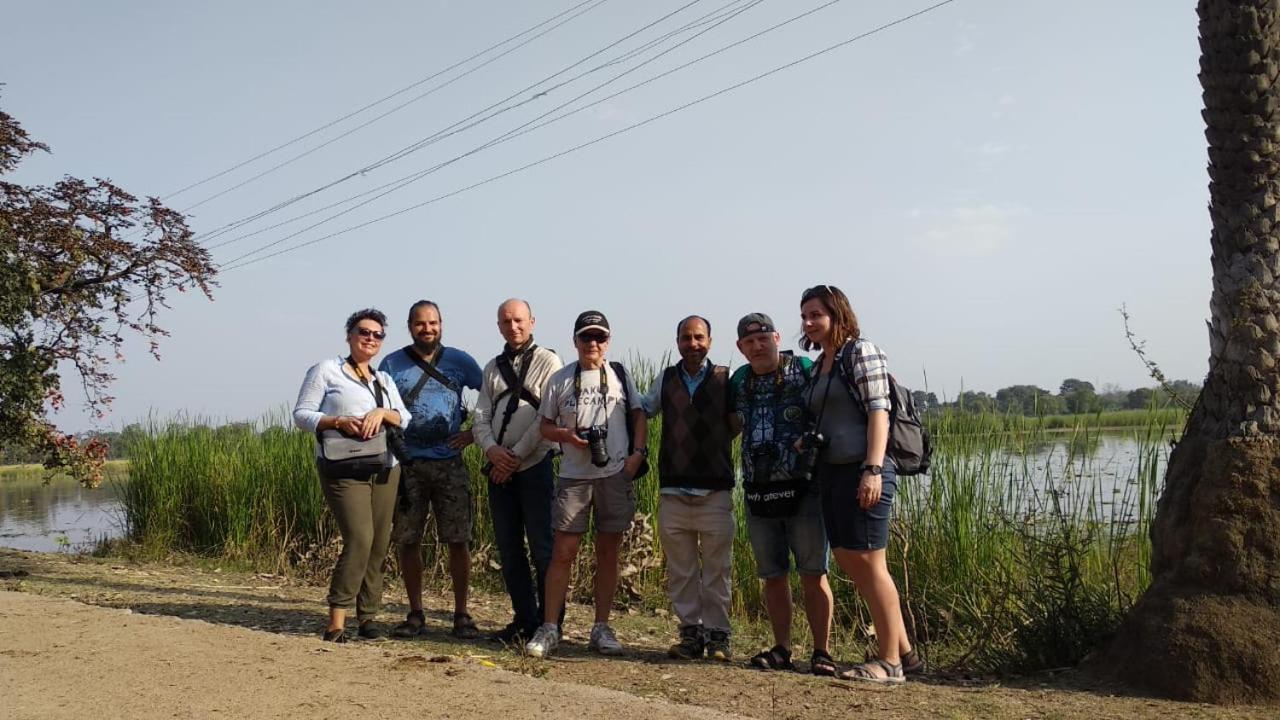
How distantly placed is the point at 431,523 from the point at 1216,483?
6.04 meters

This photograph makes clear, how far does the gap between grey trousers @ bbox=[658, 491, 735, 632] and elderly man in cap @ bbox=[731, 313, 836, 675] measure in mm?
234

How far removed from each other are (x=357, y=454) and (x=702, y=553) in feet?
6.39

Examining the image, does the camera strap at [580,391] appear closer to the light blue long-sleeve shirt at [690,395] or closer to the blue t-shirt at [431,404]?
the light blue long-sleeve shirt at [690,395]

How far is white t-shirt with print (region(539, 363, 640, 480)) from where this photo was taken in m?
5.71

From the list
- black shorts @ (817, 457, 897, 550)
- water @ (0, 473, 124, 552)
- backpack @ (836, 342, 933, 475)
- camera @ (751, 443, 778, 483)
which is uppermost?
backpack @ (836, 342, 933, 475)

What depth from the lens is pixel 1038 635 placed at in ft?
17.4

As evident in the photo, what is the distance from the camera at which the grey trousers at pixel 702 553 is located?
5.62 metres

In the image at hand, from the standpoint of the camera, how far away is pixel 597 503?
18.9 feet

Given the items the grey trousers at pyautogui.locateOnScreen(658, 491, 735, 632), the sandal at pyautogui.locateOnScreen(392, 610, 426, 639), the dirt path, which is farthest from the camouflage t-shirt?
the sandal at pyautogui.locateOnScreen(392, 610, 426, 639)

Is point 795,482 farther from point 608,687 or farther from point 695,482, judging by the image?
point 608,687

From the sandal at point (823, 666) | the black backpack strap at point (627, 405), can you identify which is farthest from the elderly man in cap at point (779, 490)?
the black backpack strap at point (627, 405)

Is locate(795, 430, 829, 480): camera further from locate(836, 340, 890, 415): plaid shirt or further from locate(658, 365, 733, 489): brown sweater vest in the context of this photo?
locate(658, 365, 733, 489): brown sweater vest

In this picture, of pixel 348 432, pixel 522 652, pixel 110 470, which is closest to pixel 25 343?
pixel 110 470

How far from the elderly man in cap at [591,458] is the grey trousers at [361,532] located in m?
1.00
